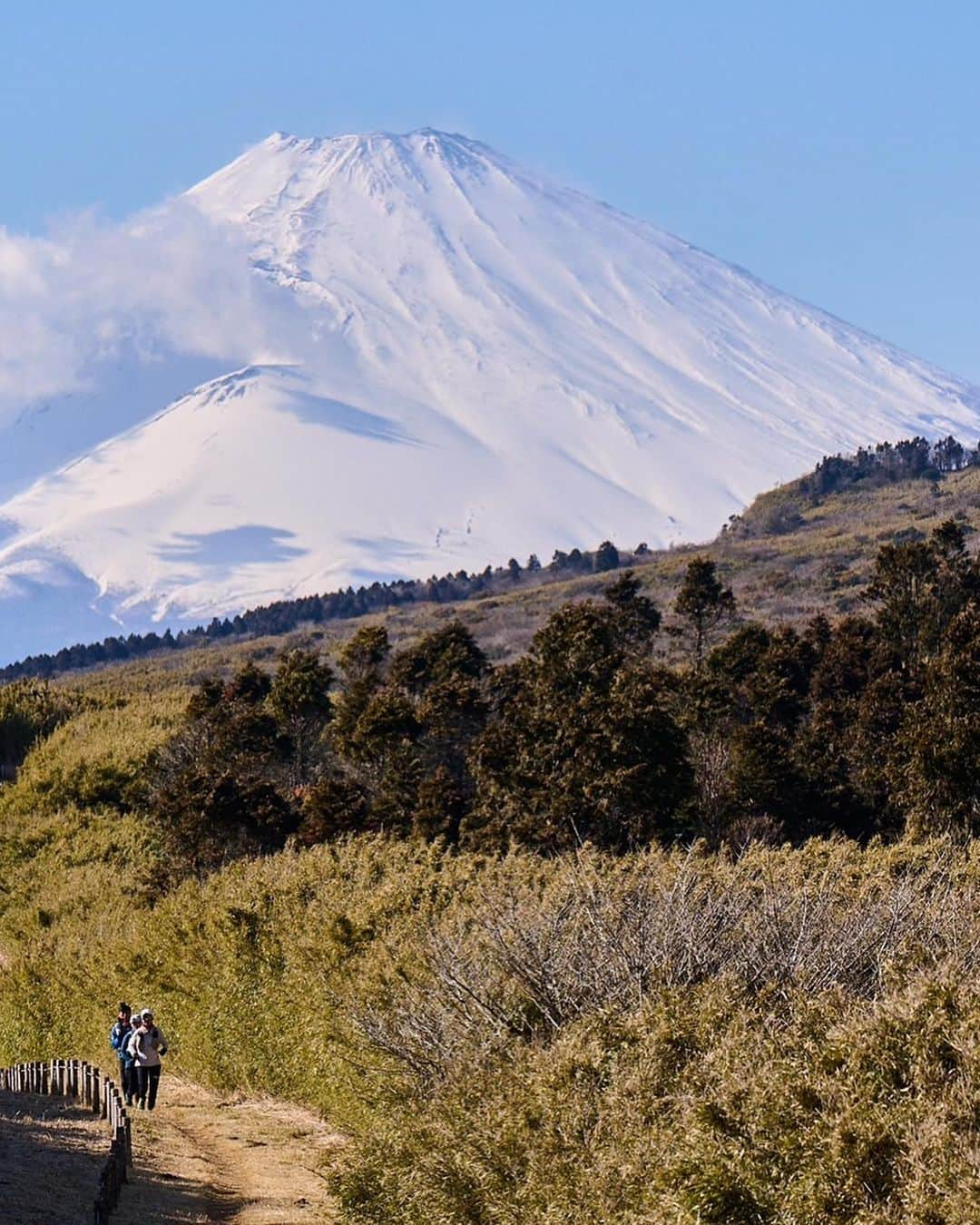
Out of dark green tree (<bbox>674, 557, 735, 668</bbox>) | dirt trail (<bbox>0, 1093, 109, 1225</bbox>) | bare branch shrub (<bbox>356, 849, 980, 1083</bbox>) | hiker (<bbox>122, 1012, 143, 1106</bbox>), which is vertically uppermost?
dark green tree (<bbox>674, 557, 735, 668</bbox>)

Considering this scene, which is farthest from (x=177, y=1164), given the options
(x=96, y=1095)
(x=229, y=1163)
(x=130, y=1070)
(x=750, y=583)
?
(x=750, y=583)

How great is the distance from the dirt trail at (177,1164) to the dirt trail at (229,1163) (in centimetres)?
2

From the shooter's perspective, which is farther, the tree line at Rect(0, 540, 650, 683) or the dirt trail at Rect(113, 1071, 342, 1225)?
the tree line at Rect(0, 540, 650, 683)

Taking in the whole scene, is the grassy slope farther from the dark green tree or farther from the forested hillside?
the dark green tree

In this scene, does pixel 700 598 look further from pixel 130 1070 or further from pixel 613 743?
pixel 130 1070

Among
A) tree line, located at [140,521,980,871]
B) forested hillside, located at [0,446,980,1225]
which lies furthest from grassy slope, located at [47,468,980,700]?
tree line, located at [140,521,980,871]

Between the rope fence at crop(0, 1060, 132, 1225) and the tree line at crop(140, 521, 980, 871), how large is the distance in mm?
6533

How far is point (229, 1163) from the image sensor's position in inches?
746

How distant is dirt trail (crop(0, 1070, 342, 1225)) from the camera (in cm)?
1562

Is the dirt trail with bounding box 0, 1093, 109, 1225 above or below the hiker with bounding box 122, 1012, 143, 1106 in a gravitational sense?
below

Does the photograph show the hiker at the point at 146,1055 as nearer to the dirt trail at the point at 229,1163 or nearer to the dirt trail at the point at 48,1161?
the dirt trail at the point at 229,1163

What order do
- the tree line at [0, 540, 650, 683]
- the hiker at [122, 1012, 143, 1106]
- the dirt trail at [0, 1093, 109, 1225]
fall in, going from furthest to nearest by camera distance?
1. the tree line at [0, 540, 650, 683]
2. the hiker at [122, 1012, 143, 1106]
3. the dirt trail at [0, 1093, 109, 1225]

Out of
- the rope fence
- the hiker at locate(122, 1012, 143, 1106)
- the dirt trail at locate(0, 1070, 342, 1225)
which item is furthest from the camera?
the hiker at locate(122, 1012, 143, 1106)

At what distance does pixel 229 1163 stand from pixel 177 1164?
35.1 inches
